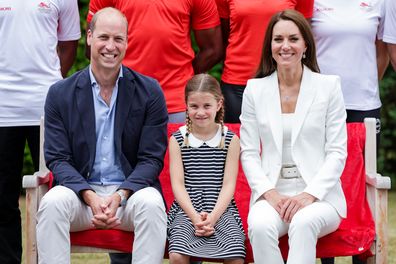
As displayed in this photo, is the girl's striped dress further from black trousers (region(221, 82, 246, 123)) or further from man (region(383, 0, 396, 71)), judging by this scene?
man (region(383, 0, 396, 71))

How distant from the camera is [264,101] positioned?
242 inches

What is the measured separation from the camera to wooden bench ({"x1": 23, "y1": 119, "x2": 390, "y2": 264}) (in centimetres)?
594

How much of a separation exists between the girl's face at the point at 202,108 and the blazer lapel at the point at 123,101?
33 centimetres

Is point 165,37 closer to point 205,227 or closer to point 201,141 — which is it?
point 201,141

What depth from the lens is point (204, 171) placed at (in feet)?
20.1

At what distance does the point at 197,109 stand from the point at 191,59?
2.37ft

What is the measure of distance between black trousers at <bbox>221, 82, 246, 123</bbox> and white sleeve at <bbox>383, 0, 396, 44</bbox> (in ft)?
3.15

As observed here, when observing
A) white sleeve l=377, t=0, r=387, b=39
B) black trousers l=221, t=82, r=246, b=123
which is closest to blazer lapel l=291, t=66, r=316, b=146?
black trousers l=221, t=82, r=246, b=123

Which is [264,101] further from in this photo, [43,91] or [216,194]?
[43,91]

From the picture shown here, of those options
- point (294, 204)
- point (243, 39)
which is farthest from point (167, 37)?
point (294, 204)

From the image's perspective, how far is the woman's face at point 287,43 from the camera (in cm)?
608

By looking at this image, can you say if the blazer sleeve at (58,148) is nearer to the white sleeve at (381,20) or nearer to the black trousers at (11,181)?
the black trousers at (11,181)

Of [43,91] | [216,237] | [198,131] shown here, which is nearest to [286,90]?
[198,131]

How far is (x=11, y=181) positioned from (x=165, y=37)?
1307 mm
